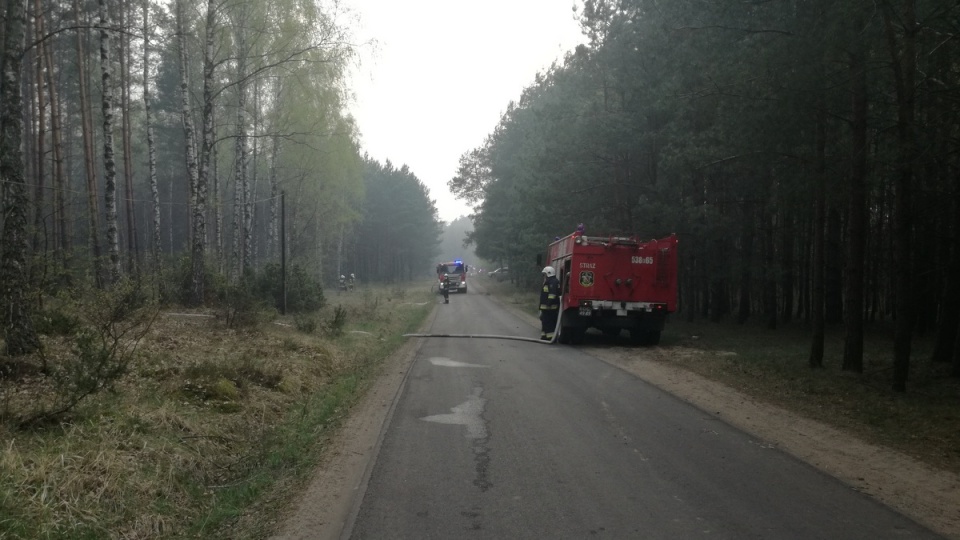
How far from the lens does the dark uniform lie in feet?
67.2

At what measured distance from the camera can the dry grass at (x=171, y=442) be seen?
18.4 feet

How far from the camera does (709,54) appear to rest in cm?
1709

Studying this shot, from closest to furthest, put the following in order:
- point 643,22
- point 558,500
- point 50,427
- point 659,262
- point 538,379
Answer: point 558,500 < point 50,427 < point 538,379 < point 659,262 < point 643,22

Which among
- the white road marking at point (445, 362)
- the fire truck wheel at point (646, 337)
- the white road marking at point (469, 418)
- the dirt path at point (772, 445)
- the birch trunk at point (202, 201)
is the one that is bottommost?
the dirt path at point (772, 445)

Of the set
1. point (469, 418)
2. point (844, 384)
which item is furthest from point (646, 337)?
point (469, 418)

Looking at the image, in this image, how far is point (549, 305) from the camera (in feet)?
68.4

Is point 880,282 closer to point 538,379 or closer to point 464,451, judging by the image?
point 538,379

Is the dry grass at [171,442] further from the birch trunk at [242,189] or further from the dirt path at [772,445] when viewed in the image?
the birch trunk at [242,189]

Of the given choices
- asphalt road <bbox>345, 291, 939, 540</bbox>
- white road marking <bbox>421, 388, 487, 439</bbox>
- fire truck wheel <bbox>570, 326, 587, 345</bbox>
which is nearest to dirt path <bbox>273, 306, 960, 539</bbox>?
asphalt road <bbox>345, 291, 939, 540</bbox>

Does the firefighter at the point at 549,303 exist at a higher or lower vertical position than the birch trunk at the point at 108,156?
lower

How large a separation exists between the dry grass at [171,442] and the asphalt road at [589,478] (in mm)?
1216

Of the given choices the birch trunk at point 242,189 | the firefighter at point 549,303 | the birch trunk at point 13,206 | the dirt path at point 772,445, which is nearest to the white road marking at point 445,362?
the dirt path at point 772,445

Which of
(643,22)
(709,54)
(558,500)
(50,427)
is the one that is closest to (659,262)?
(709,54)

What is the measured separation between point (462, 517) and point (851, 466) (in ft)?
14.3
